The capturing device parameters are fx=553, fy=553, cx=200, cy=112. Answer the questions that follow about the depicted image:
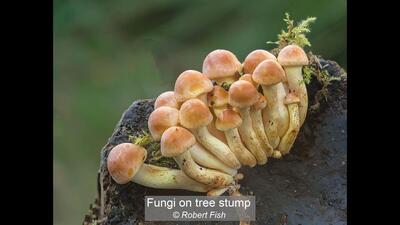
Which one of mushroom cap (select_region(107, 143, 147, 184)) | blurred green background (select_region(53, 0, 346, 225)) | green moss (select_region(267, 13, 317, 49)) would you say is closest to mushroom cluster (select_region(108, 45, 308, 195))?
mushroom cap (select_region(107, 143, 147, 184))

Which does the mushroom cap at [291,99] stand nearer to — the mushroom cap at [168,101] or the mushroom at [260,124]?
the mushroom at [260,124]

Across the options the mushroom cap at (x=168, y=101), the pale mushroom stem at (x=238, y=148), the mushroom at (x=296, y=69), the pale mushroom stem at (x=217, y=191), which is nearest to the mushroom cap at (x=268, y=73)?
the mushroom at (x=296, y=69)

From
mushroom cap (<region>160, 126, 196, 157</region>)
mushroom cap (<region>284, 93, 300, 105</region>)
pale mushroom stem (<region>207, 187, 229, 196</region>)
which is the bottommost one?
pale mushroom stem (<region>207, 187, 229, 196</region>)

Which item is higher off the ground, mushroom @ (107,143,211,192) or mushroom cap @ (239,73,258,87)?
mushroom cap @ (239,73,258,87)

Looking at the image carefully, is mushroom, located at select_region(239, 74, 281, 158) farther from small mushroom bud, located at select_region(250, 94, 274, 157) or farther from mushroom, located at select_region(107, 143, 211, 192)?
mushroom, located at select_region(107, 143, 211, 192)

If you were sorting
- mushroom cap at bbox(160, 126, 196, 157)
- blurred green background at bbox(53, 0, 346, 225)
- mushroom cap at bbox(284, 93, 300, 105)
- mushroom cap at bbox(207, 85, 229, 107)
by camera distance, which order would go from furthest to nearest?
1. blurred green background at bbox(53, 0, 346, 225)
2. mushroom cap at bbox(284, 93, 300, 105)
3. mushroom cap at bbox(207, 85, 229, 107)
4. mushroom cap at bbox(160, 126, 196, 157)

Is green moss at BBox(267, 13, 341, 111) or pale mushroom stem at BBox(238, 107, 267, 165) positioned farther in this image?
green moss at BBox(267, 13, 341, 111)

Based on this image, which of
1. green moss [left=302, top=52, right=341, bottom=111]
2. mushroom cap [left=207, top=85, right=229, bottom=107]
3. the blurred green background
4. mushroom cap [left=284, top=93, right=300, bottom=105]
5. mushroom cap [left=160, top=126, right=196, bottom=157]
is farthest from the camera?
the blurred green background
